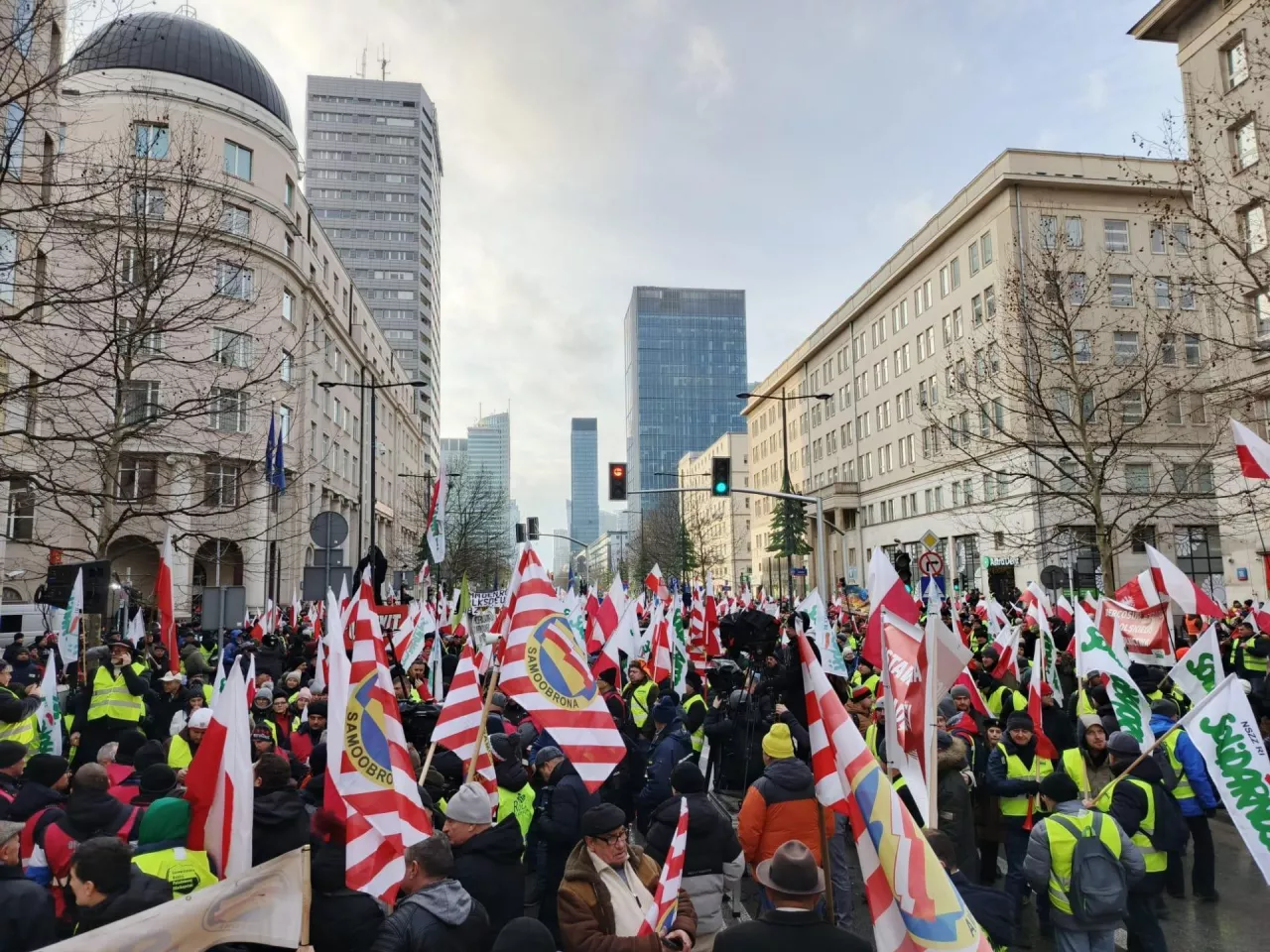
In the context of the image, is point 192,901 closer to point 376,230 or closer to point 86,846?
point 86,846

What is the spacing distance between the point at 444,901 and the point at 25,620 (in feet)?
78.2

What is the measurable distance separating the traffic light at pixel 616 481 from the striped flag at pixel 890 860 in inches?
775

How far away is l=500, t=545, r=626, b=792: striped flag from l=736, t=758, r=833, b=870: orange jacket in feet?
3.41

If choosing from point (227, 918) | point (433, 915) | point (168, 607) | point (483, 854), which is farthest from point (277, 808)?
point (168, 607)

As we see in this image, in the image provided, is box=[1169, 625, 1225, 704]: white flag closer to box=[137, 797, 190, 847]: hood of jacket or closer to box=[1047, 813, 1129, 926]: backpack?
box=[1047, 813, 1129, 926]: backpack

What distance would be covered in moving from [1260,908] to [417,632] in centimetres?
992

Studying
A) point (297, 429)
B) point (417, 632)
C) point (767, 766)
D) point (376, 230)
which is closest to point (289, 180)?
point (297, 429)

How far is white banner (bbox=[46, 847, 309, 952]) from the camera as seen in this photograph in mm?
2670

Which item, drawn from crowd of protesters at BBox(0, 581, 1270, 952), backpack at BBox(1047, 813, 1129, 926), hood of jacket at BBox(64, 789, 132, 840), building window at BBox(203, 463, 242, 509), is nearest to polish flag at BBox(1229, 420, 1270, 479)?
crowd of protesters at BBox(0, 581, 1270, 952)

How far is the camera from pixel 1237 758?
5656mm

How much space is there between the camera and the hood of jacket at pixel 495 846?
463 cm

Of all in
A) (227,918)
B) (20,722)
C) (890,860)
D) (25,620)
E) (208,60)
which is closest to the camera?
(227,918)

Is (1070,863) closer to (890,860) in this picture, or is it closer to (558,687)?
(890,860)

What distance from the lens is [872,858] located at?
378 centimetres
